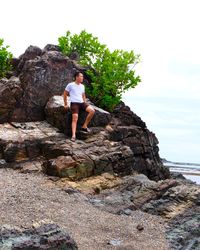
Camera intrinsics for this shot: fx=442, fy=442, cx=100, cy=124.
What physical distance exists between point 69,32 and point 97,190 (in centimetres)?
1445

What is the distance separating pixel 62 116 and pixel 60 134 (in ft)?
3.19

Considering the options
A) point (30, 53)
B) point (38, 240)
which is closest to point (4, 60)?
point (30, 53)

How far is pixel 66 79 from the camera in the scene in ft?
79.0

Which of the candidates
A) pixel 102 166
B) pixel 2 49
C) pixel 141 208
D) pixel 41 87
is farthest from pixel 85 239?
pixel 2 49

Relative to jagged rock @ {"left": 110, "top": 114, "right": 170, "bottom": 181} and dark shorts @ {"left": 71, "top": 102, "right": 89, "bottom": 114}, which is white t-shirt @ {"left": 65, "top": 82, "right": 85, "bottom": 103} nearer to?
dark shorts @ {"left": 71, "top": 102, "right": 89, "bottom": 114}

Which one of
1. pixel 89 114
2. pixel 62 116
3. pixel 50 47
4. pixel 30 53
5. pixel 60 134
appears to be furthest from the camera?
pixel 50 47

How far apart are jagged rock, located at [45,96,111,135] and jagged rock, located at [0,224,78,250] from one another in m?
11.3

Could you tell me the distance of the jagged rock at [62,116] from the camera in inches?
834

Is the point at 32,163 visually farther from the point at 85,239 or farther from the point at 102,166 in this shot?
the point at 85,239

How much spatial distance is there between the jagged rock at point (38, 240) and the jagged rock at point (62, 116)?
11.3 meters

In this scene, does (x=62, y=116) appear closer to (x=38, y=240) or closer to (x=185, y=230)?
(x=185, y=230)

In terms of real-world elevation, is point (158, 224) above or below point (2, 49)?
below

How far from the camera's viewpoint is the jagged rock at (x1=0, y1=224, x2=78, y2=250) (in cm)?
906

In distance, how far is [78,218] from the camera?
13.9 m
